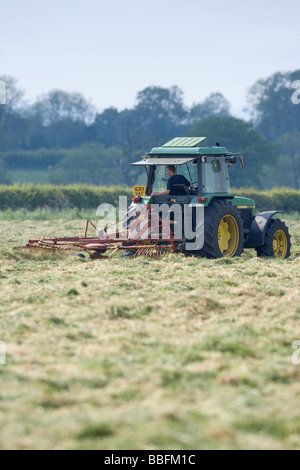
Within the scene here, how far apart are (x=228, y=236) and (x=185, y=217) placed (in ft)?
4.05

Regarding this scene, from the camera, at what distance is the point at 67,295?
901 centimetres

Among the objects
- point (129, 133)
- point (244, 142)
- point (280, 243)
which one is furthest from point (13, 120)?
point (280, 243)

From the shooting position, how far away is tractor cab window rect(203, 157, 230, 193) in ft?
43.8

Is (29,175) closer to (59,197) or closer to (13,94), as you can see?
(13,94)

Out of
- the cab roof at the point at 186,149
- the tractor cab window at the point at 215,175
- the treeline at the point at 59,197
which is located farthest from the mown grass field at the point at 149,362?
the treeline at the point at 59,197

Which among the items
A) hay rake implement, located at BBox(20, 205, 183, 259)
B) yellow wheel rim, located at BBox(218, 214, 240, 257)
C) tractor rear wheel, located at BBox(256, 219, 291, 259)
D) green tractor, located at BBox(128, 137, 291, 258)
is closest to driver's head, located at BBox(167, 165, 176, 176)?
green tractor, located at BBox(128, 137, 291, 258)

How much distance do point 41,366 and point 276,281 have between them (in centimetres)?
516

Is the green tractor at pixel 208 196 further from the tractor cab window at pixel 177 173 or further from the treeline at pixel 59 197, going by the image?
the treeline at pixel 59 197

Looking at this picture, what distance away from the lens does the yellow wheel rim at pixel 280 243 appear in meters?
14.6

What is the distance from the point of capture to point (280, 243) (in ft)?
48.1

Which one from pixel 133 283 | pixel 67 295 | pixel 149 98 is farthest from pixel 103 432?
pixel 149 98
